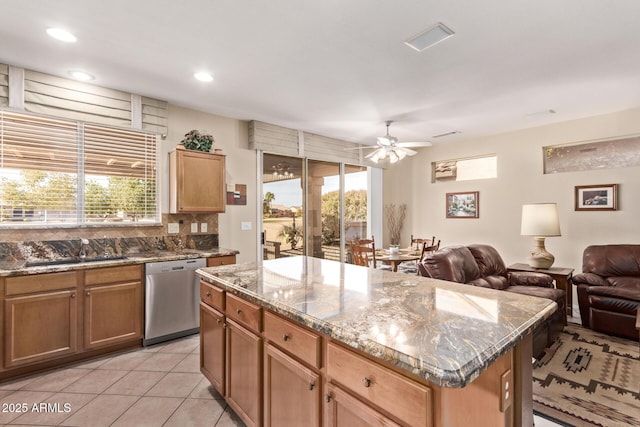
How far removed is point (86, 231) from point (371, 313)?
10.7ft

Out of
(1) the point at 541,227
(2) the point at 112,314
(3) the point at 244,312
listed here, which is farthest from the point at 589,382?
(2) the point at 112,314

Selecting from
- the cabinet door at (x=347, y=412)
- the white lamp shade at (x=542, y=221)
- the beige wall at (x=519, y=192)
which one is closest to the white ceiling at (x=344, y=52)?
the beige wall at (x=519, y=192)

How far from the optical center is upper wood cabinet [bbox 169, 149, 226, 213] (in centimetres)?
366

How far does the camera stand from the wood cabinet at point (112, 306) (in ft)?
9.43

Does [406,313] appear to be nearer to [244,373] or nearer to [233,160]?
[244,373]

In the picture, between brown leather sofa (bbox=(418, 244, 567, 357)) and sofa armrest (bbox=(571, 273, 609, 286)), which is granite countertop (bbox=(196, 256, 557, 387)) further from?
sofa armrest (bbox=(571, 273, 609, 286))

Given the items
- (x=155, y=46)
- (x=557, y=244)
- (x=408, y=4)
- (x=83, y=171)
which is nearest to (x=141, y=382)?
(x=83, y=171)

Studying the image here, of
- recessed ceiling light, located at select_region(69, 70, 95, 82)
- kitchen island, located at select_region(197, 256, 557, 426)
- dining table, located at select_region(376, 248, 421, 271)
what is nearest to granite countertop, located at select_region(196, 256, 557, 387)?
kitchen island, located at select_region(197, 256, 557, 426)

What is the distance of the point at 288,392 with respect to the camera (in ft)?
4.96

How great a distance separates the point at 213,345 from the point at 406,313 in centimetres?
149

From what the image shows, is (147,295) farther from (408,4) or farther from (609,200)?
(609,200)

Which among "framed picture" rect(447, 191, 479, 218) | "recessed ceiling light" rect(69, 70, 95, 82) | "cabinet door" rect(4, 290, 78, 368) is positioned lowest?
"cabinet door" rect(4, 290, 78, 368)

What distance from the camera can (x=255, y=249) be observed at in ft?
15.0

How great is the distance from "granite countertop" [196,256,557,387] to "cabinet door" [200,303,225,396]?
0.27m
